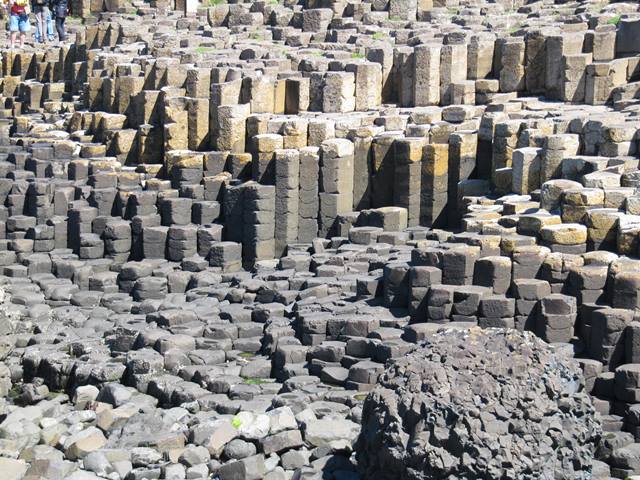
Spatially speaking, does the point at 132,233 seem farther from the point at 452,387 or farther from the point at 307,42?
the point at 452,387

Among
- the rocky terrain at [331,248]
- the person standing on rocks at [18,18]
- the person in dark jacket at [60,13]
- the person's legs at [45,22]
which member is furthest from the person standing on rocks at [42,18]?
the rocky terrain at [331,248]

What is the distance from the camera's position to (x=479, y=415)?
1667 cm

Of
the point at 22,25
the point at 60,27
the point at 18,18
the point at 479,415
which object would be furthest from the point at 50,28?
the point at 479,415

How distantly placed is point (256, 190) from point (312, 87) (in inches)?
171

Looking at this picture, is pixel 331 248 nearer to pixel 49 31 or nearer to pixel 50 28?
pixel 49 31

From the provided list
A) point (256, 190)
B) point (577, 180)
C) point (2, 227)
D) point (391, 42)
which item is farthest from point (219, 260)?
point (391, 42)

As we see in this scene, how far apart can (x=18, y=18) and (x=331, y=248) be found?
18931 millimetres

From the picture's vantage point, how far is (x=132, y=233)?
96.4 feet

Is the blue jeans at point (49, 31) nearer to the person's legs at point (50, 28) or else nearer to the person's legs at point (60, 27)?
the person's legs at point (50, 28)

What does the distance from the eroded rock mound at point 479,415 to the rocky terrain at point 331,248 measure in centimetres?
3

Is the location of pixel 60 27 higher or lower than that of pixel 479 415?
higher

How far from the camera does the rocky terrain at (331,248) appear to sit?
17.8 metres

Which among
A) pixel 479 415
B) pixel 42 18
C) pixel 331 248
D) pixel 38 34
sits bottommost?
pixel 479 415

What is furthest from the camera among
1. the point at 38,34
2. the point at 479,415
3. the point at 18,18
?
the point at 38,34
